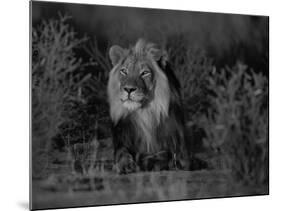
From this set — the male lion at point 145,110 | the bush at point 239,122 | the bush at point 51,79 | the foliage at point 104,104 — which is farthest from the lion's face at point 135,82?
the bush at point 239,122

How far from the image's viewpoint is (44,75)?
5406 millimetres

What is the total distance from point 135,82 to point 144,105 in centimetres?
24

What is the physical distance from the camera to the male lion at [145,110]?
5695 mm

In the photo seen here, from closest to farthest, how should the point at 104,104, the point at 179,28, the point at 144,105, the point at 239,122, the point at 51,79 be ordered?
the point at 51,79
the point at 104,104
the point at 144,105
the point at 179,28
the point at 239,122

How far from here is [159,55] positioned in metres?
5.85

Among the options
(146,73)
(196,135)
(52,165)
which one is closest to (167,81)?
(146,73)

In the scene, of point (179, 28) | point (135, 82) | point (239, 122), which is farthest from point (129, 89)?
point (239, 122)

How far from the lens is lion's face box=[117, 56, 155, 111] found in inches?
225

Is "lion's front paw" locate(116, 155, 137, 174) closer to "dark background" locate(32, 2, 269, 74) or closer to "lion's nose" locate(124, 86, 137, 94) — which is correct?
"lion's nose" locate(124, 86, 137, 94)

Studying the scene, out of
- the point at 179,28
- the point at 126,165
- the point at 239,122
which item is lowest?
the point at 126,165

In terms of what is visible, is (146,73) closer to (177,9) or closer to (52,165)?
(177,9)

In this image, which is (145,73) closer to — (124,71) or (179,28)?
(124,71)

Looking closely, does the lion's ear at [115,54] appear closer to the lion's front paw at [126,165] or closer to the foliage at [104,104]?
the foliage at [104,104]

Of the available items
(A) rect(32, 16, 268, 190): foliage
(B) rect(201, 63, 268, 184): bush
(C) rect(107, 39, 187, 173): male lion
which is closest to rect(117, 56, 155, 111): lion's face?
(C) rect(107, 39, 187, 173): male lion
